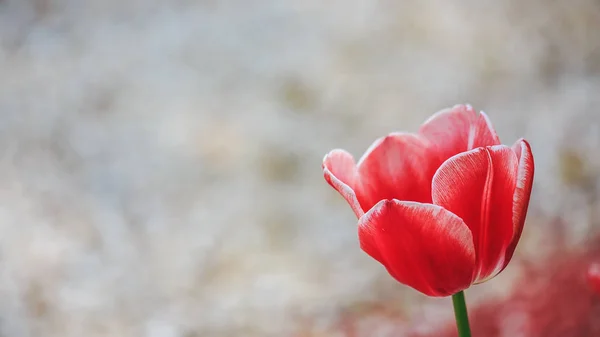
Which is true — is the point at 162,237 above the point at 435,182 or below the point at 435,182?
above

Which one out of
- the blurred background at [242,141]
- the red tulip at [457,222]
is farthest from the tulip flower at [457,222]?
the blurred background at [242,141]

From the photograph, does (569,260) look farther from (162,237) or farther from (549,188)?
(162,237)

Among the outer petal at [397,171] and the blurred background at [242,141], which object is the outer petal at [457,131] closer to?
the outer petal at [397,171]

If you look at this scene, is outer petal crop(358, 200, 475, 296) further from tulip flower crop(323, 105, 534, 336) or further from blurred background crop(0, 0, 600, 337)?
blurred background crop(0, 0, 600, 337)

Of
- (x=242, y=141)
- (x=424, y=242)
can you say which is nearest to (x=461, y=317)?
(x=424, y=242)

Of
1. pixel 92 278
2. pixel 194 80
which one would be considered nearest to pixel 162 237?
pixel 92 278

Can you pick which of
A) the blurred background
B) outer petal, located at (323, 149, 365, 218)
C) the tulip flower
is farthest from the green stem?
the blurred background
